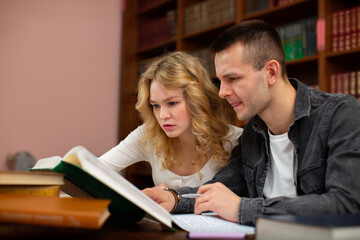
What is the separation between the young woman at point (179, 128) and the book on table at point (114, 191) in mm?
559

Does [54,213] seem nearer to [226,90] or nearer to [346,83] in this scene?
[226,90]

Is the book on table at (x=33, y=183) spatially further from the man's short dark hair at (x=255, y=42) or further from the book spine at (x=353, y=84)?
the book spine at (x=353, y=84)

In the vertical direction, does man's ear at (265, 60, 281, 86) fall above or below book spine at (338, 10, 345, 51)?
below

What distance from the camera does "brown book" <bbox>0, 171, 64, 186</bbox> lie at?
694 millimetres

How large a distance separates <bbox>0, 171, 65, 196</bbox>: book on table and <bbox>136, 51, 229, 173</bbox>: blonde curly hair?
0.76 metres

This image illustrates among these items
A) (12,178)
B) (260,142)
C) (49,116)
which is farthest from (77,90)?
(12,178)

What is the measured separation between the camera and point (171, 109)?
4.65 feet

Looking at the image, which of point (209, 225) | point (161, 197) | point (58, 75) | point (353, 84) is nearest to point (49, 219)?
point (209, 225)

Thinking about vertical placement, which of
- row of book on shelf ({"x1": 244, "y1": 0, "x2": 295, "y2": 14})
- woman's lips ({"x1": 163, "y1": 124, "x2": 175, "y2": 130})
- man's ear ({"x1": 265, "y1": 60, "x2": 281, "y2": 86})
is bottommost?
woman's lips ({"x1": 163, "y1": 124, "x2": 175, "y2": 130})

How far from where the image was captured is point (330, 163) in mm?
875

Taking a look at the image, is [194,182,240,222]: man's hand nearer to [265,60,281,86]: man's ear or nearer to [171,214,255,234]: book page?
[171,214,255,234]: book page

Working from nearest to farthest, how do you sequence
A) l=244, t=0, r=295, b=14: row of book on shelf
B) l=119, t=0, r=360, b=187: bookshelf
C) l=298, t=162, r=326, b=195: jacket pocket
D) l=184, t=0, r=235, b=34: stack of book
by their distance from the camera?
l=298, t=162, r=326, b=195: jacket pocket, l=119, t=0, r=360, b=187: bookshelf, l=244, t=0, r=295, b=14: row of book on shelf, l=184, t=0, r=235, b=34: stack of book

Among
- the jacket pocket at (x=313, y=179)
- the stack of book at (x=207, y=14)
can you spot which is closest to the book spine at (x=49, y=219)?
the jacket pocket at (x=313, y=179)

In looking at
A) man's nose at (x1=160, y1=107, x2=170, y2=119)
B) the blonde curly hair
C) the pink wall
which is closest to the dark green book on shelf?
man's nose at (x1=160, y1=107, x2=170, y2=119)
